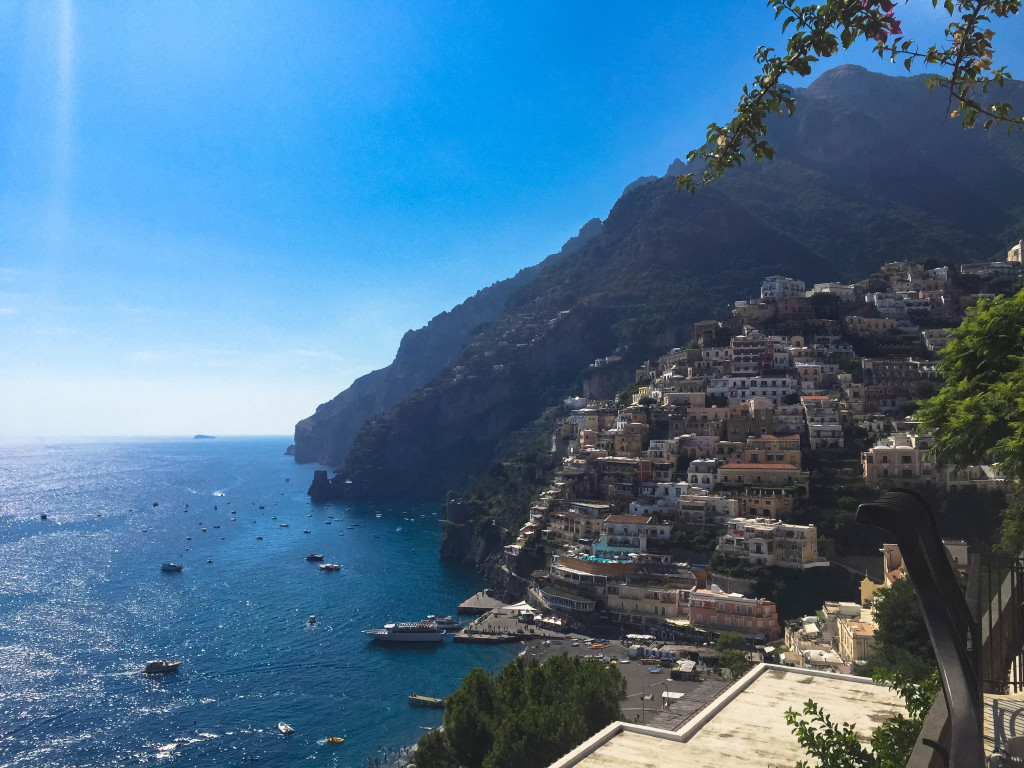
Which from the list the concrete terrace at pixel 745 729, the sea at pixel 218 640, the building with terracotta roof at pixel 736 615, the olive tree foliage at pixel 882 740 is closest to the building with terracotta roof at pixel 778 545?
the building with terracotta roof at pixel 736 615

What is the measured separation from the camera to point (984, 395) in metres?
8.20

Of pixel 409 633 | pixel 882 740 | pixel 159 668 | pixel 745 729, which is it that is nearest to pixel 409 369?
pixel 409 633

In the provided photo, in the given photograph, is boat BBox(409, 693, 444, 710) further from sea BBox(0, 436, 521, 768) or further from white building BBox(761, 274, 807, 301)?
white building BBox(761, 274, 807, 301)

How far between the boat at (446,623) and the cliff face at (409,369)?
126 metres

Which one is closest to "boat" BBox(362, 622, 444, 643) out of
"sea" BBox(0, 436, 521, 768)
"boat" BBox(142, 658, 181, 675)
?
"sea" BBox(0, 436, 521, 768)

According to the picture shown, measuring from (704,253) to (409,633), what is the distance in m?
92.5

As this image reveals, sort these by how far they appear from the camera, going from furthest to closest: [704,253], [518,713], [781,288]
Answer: [704,253], [781,288], [518,713]

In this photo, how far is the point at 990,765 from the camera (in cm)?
455

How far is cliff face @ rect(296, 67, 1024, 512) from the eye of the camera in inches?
4158

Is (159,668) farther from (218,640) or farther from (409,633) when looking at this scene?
(409,633)

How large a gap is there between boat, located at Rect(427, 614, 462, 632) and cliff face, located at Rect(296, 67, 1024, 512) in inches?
2194

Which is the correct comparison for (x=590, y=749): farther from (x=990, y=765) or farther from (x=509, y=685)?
(x=509, y=685)

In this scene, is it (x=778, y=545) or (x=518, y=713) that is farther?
(x=778, y=545)

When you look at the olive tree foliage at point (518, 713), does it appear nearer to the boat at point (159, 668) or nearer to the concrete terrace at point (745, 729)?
the concrete terrace at point (745, 729)
